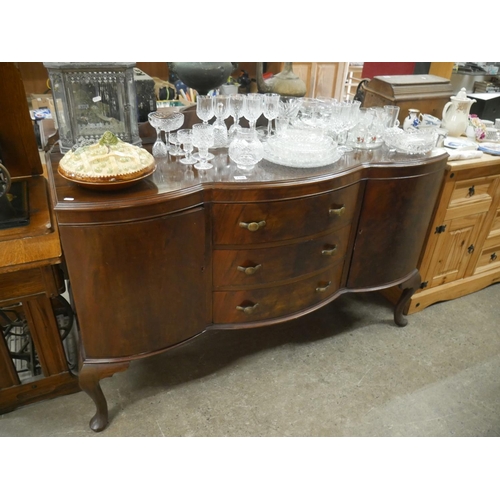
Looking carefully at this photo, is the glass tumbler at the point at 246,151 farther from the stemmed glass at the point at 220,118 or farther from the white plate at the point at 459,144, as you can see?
the white plate at the point at 459,144

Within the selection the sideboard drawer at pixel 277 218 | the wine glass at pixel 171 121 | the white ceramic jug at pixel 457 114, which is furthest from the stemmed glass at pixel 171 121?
the white ceramic jug at pixel 457 114

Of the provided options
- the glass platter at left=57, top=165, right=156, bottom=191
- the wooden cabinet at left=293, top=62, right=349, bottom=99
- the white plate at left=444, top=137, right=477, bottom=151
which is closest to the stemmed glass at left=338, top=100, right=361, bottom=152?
the white plate at left=444, top=137, right=477, bottom=151

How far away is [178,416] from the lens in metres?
1.56

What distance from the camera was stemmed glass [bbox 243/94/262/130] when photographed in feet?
4.93

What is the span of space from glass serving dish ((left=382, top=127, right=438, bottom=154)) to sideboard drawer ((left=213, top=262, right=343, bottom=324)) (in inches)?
20.3

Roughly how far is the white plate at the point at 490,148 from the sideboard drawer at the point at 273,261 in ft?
2.99

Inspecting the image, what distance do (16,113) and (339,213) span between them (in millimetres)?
1192

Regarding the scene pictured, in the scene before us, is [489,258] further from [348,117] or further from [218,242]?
[218,242]

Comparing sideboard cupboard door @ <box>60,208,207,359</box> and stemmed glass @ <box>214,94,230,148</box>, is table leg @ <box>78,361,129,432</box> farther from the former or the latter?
stemmed glass @ <box>214,94,230,148</box>

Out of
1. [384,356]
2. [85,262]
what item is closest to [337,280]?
[384,356]

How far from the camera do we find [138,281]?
1226mm

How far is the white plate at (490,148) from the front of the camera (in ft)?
6.20

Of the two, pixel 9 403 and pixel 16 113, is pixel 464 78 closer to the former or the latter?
pixel 16 113

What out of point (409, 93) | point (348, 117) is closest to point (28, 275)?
point (348, 117)
